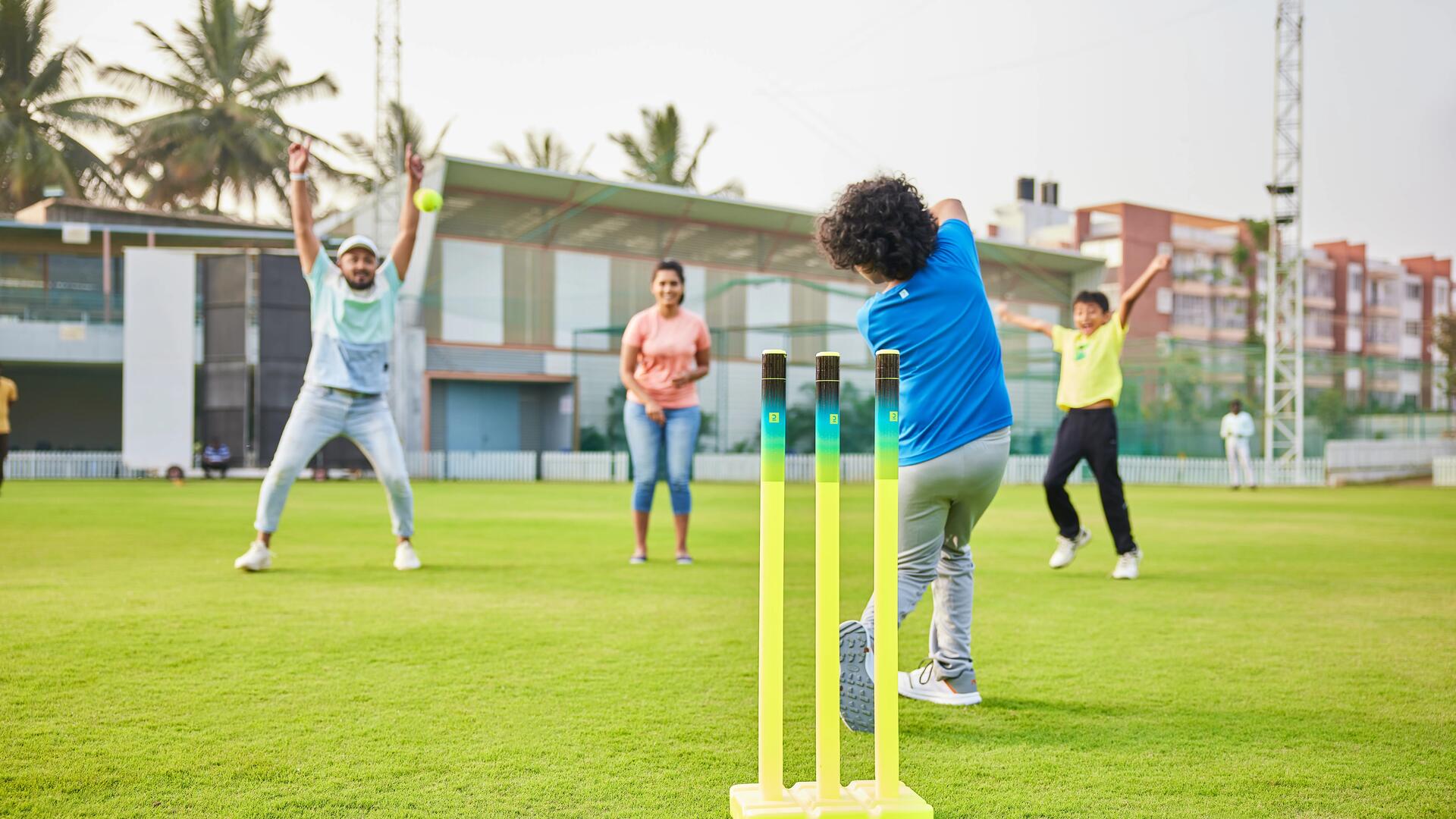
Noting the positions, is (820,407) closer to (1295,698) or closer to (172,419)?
(1295,698)

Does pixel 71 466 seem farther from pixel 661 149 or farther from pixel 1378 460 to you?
pixel 1378 460

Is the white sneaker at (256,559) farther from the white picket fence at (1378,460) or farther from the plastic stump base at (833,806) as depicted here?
the white picket fence at (1378,460)

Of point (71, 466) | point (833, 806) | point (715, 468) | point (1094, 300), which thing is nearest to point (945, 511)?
point (833, 806)

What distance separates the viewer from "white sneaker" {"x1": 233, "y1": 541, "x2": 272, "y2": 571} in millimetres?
7289

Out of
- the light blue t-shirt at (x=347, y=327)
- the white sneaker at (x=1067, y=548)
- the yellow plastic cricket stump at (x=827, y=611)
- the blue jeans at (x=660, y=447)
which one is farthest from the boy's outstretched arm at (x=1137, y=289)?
the yellow plastic cricket stump at (x=827, y=611)

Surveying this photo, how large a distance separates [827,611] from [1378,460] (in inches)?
1193

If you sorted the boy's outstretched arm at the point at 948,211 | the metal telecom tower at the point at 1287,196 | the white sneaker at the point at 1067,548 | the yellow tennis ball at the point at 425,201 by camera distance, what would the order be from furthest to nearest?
1. the metal telecom tower at the point at 1287,196
2. the white sneaker at the point at 1067,548
3. the yellow tennis ball at the point at 425,201
4. the boy's outstretched arm at the point at 948,211

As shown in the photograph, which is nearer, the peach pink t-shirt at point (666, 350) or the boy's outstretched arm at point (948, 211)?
the boy's outstretched arm at point (948, 211)

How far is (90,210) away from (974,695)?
30051mm

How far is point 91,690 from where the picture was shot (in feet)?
13.1

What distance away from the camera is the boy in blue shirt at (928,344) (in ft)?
12.4

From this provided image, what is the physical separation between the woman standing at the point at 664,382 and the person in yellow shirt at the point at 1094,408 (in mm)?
2102

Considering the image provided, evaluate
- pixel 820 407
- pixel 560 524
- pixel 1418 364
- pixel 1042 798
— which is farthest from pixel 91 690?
pixel 1418 364

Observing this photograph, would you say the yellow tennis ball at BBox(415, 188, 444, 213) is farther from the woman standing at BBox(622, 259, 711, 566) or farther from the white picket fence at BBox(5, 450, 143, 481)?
the white picket fence at BBox(5, 450, 143, 481)
